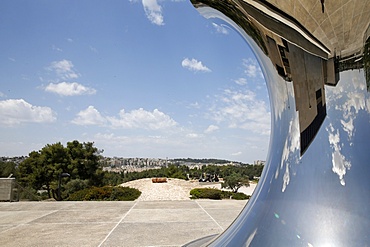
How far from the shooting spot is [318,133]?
67cm

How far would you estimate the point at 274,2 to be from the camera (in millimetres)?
603

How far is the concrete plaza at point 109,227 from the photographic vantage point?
6.50 feet

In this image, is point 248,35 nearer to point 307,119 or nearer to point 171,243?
point 307,119

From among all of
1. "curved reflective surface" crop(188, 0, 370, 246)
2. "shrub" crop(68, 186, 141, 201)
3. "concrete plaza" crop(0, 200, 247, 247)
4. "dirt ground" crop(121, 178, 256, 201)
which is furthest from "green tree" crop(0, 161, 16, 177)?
"curved reflective surface" crop(188, 0, 370, 246)

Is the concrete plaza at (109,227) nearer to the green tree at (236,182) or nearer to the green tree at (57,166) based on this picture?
the green tree at (57,166)

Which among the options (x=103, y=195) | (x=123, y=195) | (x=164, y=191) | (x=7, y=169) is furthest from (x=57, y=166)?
(x=103, y=195)

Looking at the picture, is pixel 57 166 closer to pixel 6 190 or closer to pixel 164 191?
pixel 164 191

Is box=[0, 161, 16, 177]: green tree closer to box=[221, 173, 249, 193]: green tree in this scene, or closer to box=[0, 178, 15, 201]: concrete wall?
box=[221, 173, 249, 193]: green tree

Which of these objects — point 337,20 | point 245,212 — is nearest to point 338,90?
point 337,20

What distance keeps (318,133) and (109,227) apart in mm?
2204

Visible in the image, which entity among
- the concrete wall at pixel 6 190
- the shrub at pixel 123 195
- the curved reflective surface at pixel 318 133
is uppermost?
the curved reflective surface at pixel 318 133

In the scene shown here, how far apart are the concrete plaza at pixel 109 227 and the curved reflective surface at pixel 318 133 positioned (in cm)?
131

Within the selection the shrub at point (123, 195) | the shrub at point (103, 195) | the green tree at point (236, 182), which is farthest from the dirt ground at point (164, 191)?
the green tree at point (236, 182)

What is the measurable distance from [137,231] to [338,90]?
201 centimetres
